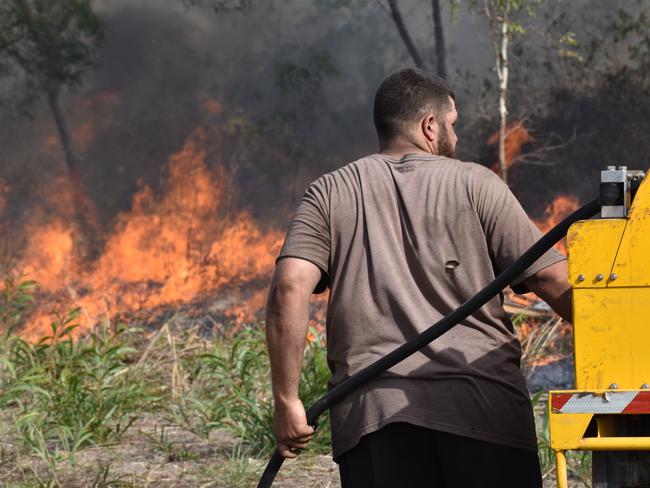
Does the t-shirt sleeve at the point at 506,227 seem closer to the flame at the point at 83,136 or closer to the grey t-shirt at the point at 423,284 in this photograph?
the grey t-shirt at the point at 423,284

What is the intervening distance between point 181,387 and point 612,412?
193 inches

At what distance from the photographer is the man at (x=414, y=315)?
301 centimetres

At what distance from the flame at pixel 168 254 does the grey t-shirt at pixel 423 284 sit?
31.4 feet

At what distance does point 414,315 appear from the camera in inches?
120

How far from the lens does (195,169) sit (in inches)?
546

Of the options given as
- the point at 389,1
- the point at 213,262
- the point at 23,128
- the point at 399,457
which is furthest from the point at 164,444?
the point at 389,1

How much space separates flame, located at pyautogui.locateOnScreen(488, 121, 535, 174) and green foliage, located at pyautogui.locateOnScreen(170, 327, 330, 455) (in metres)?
6.99

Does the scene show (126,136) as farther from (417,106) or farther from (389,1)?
(417,106)

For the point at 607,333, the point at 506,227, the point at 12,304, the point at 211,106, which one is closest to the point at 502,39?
the point at 211,106

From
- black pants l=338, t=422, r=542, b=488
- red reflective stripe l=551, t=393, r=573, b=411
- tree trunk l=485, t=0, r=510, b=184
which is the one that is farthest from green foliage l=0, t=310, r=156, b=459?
tree trunk l=485, t=0, r=510, b=184

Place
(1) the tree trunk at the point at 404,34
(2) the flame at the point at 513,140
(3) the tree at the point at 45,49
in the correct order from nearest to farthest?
(3) the tree at the point at 45,49 → (2) the flame at the point at 513,140 → (1) the tree trunk at the point at 404,34

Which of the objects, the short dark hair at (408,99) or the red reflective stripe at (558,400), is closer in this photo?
the red reflective stripe at (558,400)

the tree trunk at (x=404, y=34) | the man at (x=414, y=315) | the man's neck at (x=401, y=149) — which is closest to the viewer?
the man at (x=414, y=315)

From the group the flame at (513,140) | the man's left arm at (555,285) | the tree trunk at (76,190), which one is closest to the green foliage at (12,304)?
the tree trunk at (76,190)
